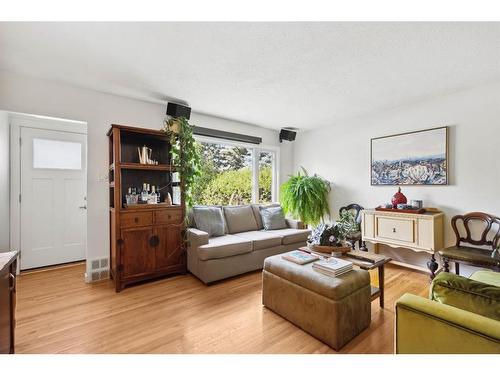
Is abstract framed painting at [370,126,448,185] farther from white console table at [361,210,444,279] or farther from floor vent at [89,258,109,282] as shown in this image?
floor vent at [89,258,109,282]

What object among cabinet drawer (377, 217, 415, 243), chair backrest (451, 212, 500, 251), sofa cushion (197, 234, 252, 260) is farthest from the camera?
cabinet drawer (377, 217, 415, 243)

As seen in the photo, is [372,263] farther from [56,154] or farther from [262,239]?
[56,154]

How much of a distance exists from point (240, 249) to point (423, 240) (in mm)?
2163

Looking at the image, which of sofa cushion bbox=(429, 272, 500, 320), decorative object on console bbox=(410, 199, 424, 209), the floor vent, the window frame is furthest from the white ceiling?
the floor vent

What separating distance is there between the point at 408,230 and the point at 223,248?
7.40 feet

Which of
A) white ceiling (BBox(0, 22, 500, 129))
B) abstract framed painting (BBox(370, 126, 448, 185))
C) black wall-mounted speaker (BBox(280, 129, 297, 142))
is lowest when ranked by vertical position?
abstract framed painting (BBox(370, 126, 448, 185))

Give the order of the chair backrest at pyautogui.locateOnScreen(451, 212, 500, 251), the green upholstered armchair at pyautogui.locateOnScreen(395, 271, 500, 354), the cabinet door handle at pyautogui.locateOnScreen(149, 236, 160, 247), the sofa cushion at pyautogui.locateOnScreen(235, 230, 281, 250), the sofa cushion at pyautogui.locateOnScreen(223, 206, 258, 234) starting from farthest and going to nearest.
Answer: the sofa cushion at pyautogui.locateOnScreen(223, 206, 258, 234)
the sofa cushion at pyautogui.locateOnScreen(235, 230, 281, 250)
the cabinet door handle at pyautogui.locateOnScreen(149, 236, 160, 247)
the chair backrest at pyautogui.locateOnScreen(451, 212, 500, 251)
the green upholstered armchair at pyautogui.locateOnScreen(395, 271, 500, 354)

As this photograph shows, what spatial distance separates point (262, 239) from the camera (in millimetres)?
3096

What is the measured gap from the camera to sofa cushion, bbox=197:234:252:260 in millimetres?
2638

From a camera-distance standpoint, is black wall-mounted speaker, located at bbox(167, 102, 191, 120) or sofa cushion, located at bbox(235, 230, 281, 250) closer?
sofa cushion, located at bbox(235, 230, 281, 250)

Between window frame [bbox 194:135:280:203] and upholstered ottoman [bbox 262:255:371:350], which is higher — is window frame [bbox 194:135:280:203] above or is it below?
above

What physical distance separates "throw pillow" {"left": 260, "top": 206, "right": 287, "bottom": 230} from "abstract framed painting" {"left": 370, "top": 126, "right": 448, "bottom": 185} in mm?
1501
